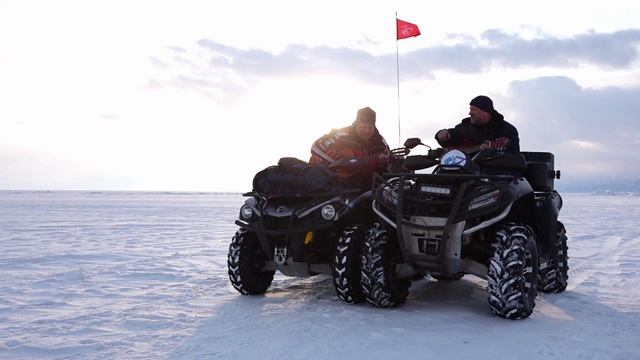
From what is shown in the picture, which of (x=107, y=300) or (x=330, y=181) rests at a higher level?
(x=330, y=181)

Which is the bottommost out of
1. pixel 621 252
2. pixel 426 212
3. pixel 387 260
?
pixel 621 252

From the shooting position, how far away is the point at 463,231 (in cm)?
494

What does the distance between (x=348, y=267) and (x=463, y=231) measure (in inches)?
41.4

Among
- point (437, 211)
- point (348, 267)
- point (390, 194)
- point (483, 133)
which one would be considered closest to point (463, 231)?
point (437, 211)

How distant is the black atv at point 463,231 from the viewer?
4.82 meters

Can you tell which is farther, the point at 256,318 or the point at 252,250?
the point at 252,250

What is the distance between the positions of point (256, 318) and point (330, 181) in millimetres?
1630

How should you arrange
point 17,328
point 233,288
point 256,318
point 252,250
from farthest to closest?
point 233,288 → point 252,250 → point 256,318 → point 17,328

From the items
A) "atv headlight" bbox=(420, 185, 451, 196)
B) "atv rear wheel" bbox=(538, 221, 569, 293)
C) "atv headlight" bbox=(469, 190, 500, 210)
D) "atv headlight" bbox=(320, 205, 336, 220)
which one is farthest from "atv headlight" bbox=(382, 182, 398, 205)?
"atv rear wheel" bbox=(538, 221, 569, 293)

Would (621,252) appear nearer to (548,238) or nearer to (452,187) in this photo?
(548,238)

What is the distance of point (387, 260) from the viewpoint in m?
5.23

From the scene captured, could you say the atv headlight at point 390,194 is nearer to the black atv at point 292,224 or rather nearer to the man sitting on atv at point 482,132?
the black atv at point 292,224

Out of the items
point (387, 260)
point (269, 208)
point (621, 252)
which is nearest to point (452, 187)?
point (387, 260)

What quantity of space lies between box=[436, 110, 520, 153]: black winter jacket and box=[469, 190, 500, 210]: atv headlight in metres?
1.24
